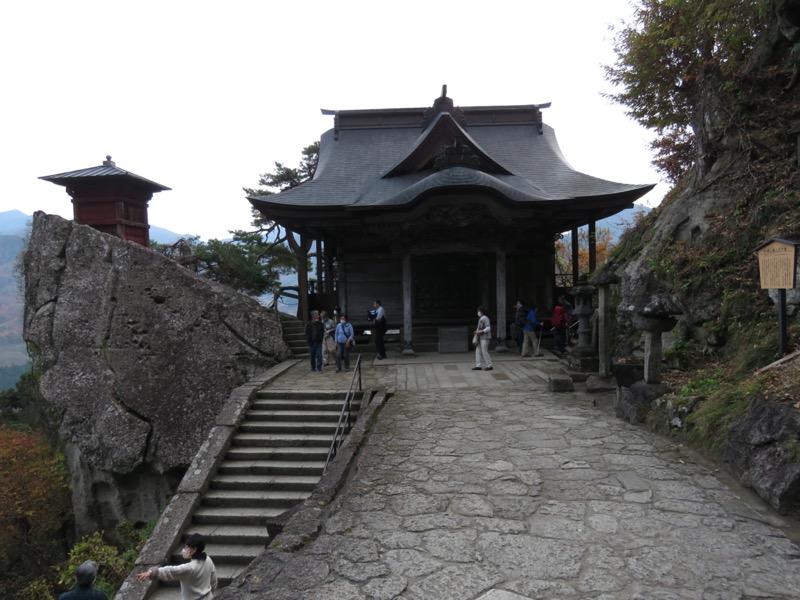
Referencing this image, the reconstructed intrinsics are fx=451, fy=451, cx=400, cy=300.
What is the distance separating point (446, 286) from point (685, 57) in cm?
929

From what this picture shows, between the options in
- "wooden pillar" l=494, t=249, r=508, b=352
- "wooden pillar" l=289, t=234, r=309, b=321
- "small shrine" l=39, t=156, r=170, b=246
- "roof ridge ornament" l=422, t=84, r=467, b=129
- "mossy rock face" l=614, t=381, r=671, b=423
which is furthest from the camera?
"small shrine" l=39, t=156, r=170, b=246

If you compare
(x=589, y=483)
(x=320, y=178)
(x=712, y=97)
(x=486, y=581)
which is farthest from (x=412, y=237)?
(x=486, y=581)

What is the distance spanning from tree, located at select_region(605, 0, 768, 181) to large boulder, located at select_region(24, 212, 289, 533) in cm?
1248

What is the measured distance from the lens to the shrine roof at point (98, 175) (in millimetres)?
16484

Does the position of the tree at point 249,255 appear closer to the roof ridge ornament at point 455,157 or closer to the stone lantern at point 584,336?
the roof ridge ornament at point 455,157

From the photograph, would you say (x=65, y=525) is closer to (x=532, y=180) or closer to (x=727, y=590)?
(x=727, y=590)

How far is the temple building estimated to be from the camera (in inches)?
504

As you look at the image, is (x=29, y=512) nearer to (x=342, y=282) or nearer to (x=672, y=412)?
(x=342, y=282)

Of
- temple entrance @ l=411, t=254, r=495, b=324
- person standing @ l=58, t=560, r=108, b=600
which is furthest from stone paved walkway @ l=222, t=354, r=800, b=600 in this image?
temple entrance @ l=411, t=254, r=495, b=324

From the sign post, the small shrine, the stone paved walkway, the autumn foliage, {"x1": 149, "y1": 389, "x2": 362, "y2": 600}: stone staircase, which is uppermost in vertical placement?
the small shrine

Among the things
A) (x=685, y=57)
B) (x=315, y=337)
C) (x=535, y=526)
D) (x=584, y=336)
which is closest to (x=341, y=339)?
(x=315, y=337)

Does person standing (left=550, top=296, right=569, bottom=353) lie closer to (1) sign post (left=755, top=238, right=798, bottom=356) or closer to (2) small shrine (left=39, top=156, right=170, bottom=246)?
(1) sign post (left=755, top=238, right=798, bottom=356)

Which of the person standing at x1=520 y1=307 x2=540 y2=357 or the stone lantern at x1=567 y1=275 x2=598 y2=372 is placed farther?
the person standing at x1=520 y1=307 x2=540 y2=357

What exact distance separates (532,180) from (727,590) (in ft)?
48.6
